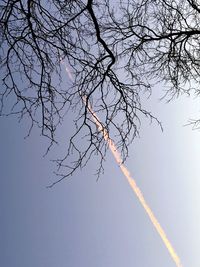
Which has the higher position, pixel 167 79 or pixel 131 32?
pixel 131 32

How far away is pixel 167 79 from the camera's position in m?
9.88

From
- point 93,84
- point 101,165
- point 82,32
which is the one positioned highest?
point 82,32

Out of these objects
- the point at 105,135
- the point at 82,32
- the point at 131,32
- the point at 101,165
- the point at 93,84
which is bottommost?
the point at 101,165

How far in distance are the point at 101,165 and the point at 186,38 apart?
12.7ft

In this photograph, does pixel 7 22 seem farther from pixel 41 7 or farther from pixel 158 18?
pixel 158 18

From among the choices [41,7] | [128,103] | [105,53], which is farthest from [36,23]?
[128,103]

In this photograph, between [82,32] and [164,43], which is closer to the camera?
[82,32]

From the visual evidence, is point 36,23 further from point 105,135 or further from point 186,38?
point 186,38

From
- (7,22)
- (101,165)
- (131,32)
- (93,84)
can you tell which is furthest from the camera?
(131,32)

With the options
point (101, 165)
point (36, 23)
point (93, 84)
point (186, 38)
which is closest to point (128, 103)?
point (93, 84)

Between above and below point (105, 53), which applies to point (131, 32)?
above

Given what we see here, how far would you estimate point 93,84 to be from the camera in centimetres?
774

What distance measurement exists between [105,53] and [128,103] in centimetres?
96

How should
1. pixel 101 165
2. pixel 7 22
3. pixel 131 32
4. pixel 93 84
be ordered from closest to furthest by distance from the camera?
pixel 7 22 → pixel 101 165 → pixel 93 84 → pixel 131 32
